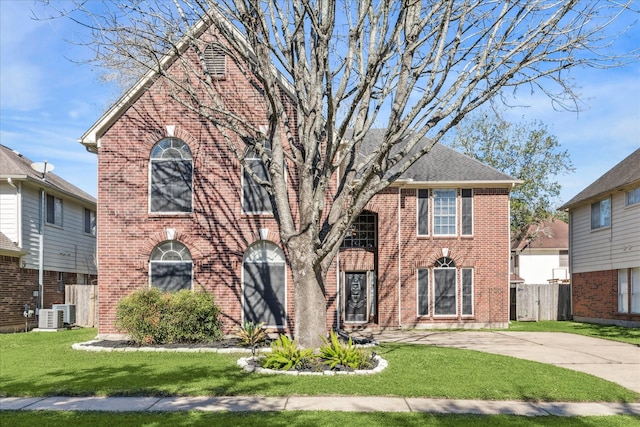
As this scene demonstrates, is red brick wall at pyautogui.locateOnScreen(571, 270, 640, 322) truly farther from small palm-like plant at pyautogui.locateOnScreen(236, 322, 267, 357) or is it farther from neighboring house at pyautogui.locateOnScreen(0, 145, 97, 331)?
neighboring house at pyautogui.locateOnScreen(0, 145, 97, 331)

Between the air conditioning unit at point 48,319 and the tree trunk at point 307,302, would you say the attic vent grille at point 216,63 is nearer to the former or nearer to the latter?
the tree trunk at point 307,302

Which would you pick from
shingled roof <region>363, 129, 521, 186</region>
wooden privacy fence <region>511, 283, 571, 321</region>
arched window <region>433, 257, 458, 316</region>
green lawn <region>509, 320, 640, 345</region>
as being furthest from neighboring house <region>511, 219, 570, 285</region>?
arched window <region>433, 257, 458, 316</region>

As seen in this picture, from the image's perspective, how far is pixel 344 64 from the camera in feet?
39.0

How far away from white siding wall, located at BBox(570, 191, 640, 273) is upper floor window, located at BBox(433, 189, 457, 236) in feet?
22.3

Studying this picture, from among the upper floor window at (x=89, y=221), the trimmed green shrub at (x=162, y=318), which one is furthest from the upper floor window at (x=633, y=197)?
the upper floor window at (x=89, y=221)

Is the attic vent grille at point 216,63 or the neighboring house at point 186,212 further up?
the attic vent grille at point 216,63

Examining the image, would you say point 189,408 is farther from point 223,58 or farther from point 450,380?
point 223,58

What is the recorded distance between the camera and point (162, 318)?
14336mm

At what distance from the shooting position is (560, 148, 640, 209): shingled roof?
2145 cm

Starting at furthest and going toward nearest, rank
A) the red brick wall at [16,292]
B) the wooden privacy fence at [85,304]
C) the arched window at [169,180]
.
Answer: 1. the wooden privacy fence at [85,304]
2. the red brick wall at [16,292]
3. the arched window at [169,180]

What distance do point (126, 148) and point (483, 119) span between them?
26.9 metres

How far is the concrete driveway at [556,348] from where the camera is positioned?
11.5 metres

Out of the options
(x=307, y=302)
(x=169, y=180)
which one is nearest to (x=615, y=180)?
(x=307, y=302)

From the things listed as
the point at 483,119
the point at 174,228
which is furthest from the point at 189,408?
the point at 483,119
